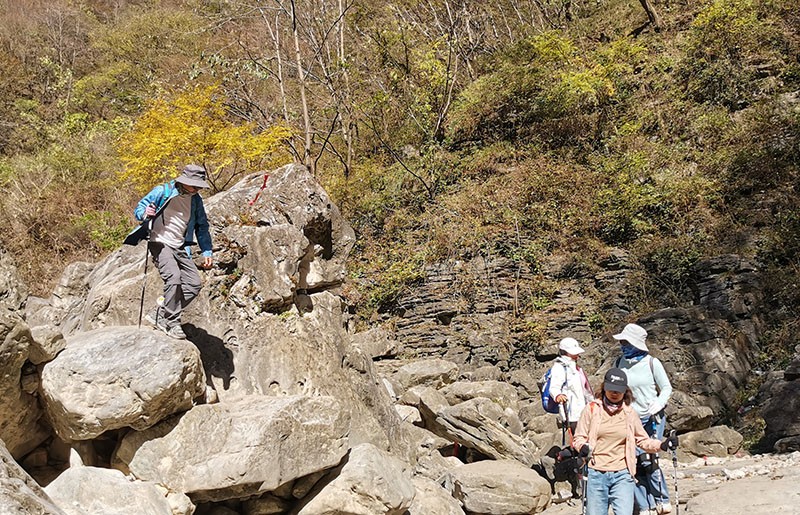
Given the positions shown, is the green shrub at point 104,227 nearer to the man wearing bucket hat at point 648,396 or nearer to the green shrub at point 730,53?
the man wearing bucket hat at point 648,396

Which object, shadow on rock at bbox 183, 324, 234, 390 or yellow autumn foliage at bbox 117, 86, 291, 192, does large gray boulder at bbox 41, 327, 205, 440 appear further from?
yellow autumn foliage at bbox 117, 86, 291, 192

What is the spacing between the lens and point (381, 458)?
6.14 m

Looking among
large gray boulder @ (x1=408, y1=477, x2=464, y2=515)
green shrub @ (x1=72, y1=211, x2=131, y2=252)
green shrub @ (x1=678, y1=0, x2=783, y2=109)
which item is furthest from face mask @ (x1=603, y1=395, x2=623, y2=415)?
green shrub @ (x1=678, y1=0, x2=783, y2=109)

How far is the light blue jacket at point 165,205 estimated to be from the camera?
5582 mm

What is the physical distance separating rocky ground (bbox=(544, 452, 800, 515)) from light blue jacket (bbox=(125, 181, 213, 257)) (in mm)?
5182

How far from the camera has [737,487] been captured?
255 inches

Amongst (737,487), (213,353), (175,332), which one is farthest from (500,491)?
(175,332)

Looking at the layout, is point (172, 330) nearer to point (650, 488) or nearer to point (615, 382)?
point (615, 382)

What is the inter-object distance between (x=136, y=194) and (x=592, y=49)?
14812 mm

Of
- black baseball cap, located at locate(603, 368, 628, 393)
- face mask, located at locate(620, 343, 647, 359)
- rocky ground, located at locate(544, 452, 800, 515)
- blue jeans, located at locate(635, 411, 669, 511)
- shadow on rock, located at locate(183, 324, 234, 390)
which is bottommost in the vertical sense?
rocky ground, located at locate(544, 452, 800, 515)

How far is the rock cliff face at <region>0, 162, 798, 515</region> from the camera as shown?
502 centimetres

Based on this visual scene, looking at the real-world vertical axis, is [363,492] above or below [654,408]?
below

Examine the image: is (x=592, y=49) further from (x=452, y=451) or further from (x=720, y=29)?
(x=452, y=451)

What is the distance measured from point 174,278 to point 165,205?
0.71 m
